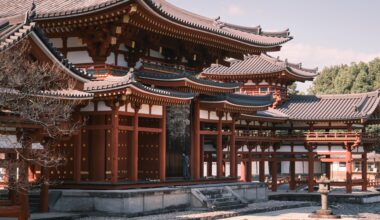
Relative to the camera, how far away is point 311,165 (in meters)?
47.3

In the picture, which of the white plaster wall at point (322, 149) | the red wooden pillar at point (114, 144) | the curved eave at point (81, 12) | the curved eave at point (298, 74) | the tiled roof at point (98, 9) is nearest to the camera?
the curved eave at point (81, 12)

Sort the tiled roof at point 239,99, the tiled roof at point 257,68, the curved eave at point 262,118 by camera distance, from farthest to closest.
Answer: the tiled roof at point 257,68
the curved eave at point 262,118
the tiled roof at point 239,99

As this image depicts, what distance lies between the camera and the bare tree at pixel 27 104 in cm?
1914

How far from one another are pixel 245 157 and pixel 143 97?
18.3 meters

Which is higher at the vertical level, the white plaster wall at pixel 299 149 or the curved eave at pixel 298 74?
the curved eave at pixel 298 74

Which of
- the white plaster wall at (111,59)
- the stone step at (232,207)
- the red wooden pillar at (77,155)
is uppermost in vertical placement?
the white plaster wall at (111,59)

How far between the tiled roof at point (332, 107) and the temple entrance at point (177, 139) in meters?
16.1

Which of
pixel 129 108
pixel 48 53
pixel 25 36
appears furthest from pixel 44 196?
pixel 25 36

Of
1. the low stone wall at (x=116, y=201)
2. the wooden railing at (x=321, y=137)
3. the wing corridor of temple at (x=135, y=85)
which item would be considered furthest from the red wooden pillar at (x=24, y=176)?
the wooden railing at (x=321, y=137)

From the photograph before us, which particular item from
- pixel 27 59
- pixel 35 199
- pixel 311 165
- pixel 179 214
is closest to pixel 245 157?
pixel 311 165

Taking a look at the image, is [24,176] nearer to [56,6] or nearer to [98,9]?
[98,9]

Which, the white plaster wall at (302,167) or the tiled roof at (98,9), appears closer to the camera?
the tiled roof at (98,9)

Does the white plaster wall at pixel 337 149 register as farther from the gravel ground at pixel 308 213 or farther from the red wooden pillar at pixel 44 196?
the red wooden pillar at pixel 44 196

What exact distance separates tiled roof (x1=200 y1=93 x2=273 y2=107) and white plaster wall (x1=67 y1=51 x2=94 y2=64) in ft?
23.4
